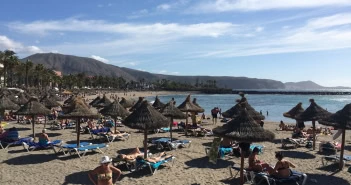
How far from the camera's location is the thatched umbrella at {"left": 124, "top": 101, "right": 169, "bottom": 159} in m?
12.0

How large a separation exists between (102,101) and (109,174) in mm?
19867

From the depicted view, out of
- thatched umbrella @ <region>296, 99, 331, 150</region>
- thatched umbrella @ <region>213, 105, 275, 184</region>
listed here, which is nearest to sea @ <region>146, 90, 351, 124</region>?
thatched umbrella @ <region>296, 99, 331, 150</region>

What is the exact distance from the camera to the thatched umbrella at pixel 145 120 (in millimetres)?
11969

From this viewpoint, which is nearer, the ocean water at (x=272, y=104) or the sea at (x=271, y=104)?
the sea at (x=271, y=104)

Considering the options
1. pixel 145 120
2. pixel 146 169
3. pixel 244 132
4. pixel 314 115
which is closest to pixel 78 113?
pixel 145 120

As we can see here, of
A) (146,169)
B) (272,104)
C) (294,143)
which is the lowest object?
(272,104)

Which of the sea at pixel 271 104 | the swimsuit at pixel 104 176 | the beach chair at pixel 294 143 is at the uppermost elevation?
the swimsuit at pixel 104 176

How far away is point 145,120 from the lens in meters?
12.1

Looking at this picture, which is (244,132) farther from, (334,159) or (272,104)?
(272,104)

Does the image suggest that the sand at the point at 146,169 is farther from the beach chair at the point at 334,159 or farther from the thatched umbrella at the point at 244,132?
the thatched umbrella at the point at 244,132

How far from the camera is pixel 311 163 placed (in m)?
12.7

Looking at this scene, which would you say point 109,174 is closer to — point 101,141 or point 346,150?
point 101,141

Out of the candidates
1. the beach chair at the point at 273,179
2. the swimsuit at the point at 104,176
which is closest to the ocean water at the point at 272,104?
the beach chair at the point at 273,179

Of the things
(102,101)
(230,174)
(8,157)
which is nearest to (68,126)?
(102,101)
